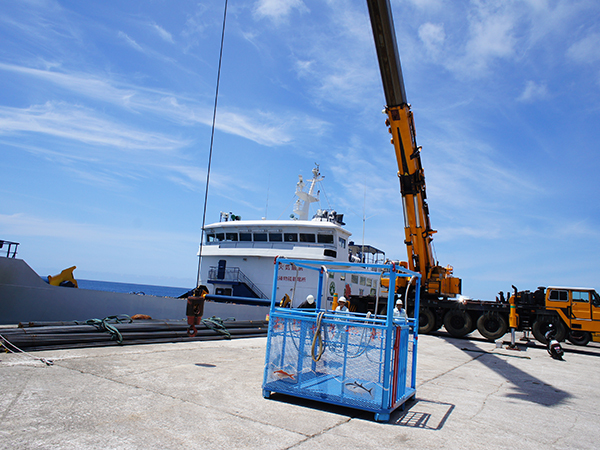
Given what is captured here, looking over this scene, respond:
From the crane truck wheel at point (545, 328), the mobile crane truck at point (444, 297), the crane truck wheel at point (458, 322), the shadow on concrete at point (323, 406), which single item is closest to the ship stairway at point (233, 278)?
the mobile crane truck at point (444, 297)

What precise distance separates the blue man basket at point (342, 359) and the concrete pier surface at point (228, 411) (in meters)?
0.21

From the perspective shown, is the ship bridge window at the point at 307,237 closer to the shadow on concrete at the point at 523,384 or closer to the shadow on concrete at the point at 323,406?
the shadow on concrete at the point at 523,384

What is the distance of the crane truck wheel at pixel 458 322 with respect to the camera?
16.6 m

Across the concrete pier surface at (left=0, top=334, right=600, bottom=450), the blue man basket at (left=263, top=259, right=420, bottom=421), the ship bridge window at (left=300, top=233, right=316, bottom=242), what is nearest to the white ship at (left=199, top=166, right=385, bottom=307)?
the ship bridge window at (left=300, top=233, right=316, bottom=242)

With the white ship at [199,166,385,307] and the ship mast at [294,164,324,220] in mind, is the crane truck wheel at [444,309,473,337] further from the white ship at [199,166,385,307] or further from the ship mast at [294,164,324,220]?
the ship mast at [294,164,324,220]

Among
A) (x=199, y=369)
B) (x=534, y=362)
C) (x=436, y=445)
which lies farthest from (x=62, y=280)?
(x=534, y=362)

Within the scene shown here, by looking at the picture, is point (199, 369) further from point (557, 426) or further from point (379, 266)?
point (557, 426)

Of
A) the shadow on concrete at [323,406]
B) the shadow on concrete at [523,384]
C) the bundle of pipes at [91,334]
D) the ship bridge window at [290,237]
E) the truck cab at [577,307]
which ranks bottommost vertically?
the shadow on concrete at [523,384]

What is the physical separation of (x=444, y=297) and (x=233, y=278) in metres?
10.8

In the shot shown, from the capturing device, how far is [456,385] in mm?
7293

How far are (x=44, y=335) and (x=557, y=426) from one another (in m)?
8.62

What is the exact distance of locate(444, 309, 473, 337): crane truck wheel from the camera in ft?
54.4

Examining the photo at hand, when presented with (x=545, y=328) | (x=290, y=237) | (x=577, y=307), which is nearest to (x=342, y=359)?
(x=545, y=328)

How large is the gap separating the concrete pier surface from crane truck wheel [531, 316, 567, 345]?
312 inches
